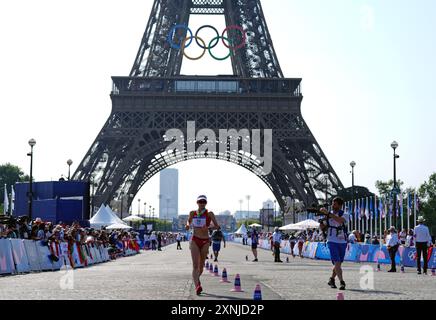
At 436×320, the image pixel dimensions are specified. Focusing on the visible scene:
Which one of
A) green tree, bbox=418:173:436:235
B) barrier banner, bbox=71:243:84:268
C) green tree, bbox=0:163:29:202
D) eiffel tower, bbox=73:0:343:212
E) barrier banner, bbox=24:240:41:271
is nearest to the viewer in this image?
barrier banner, bbox=24:240:41:271

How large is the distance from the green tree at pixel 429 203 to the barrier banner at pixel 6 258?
313 feet

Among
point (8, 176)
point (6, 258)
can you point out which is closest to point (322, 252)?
point (6, 258)

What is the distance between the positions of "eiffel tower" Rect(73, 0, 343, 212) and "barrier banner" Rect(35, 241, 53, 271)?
46663mm

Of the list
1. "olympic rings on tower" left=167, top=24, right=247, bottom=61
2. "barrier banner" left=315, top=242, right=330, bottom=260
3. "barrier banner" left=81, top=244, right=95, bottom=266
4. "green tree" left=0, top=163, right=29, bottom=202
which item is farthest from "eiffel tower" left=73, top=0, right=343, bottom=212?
"green tree" left=0, top=163, right=29, bottom=202

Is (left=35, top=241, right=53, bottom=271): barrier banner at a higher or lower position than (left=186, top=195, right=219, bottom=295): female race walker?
lower

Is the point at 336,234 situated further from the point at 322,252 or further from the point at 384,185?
the point at 384,185

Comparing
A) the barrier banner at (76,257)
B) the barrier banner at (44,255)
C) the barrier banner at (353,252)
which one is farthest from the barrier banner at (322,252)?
the barrier banner at (44,255)

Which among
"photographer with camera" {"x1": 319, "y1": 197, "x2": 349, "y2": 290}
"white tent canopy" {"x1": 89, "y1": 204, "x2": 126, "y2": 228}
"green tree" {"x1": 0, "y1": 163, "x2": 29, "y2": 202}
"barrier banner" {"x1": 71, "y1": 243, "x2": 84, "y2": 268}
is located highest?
"green tree" {"x1": 0, "y1": 163, "x2": 29, "y2": 202}

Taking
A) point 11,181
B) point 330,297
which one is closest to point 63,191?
point 330,297

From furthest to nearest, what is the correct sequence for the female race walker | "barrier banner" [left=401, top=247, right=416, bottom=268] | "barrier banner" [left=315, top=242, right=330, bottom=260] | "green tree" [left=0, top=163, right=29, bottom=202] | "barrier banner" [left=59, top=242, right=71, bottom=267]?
"green tree" [left=0, top=163, right=29, bottom=202] < "barrier banner" [left=315, top=242, right=330, bottom=260] < "barrier banner" [left=401, top=247, right=416, bottom=268] < "barrier banner" [left=59, top=242, right=71, bottom=267] < the female race walker

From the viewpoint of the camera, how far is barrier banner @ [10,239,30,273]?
25.3 metres

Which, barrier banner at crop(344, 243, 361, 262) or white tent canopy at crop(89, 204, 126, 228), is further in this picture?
white tent canopy at crop(89, 204, 126, 228)

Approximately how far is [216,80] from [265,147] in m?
9.08

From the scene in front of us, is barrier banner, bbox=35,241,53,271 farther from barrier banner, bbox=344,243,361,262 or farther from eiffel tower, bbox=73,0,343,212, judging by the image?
eiffel tower, bbox=73,0,343,212
